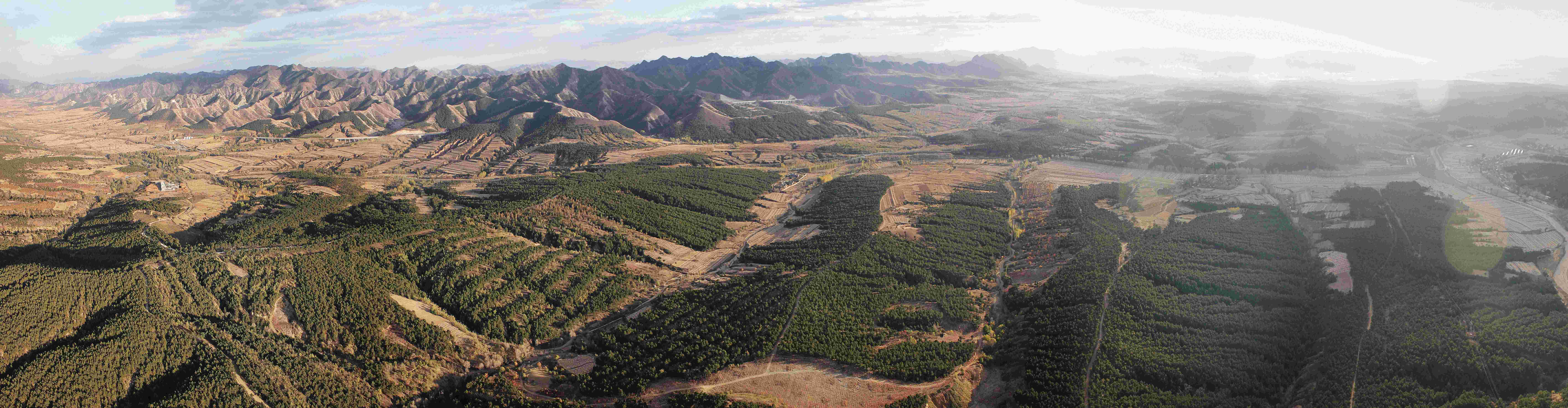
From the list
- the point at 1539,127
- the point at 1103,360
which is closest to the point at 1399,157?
the point at 1539,127

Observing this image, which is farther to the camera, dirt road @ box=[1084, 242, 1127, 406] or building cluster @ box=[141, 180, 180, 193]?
building cluster @ box=[141, 180, 180, 193]

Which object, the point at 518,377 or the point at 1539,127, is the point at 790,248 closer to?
the point at 518,377

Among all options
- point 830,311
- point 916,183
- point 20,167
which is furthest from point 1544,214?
point 20,167

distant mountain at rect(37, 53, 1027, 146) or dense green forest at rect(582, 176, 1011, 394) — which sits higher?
distant mountain at rect(37, 53, 1027, 146)

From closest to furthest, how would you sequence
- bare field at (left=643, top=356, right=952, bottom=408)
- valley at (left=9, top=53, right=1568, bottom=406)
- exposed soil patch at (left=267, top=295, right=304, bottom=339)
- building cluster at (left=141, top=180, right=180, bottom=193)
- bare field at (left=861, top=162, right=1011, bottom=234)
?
valley at (left=9, top=53, right=1568, bottom=406), bare field at (left=643, top=356, right=952, bottom=408), exposed soil patch at (left=267, top=295, right=304, bottom=339), bare field at (left=861, top=162, right=1011, bottom=234), building cluster at (left=141, top=180, right=180, bottom=193)

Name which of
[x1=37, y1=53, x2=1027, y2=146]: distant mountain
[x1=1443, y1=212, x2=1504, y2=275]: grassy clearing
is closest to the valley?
[x1=1443, y1=212, x2=1504, y2=275]: grassy clearing

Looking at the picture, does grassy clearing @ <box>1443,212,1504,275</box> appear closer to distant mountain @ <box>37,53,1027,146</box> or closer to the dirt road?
the dirt road

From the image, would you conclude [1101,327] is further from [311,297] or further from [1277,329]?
[311,297]

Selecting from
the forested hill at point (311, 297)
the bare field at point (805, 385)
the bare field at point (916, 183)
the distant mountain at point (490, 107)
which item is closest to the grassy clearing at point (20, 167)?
the forested hill at point (311, 297)
